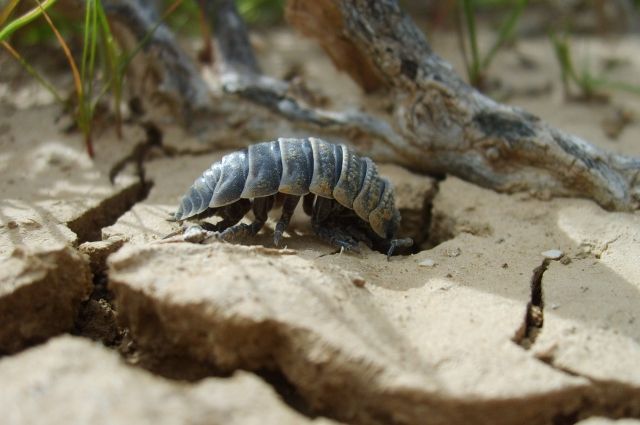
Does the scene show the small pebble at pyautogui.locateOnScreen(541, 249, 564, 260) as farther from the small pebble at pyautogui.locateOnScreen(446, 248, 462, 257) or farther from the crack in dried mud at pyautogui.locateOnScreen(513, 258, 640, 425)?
the crack in dried mud at pyautogui.locateOnScreen(513, 258, 640, 425)

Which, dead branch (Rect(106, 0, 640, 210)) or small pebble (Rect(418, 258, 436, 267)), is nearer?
small pebble (Rect(418, 258, 436, 267))

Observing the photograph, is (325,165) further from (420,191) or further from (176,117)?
(176,117)

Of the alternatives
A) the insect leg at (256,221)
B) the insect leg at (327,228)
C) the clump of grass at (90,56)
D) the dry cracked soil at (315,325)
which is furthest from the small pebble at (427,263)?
the clump of grass at (90,56)

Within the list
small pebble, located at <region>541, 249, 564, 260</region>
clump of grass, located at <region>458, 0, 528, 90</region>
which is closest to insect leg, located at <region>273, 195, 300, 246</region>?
small pebble, located at <region>541, 249, 564, 260</region>

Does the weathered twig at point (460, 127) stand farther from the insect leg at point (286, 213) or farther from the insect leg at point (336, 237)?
the insect leg at point (286, 213)

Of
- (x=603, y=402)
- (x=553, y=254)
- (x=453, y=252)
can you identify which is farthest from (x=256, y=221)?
(x=603, y=402)

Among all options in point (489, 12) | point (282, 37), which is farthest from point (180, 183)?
point (489, 12)
